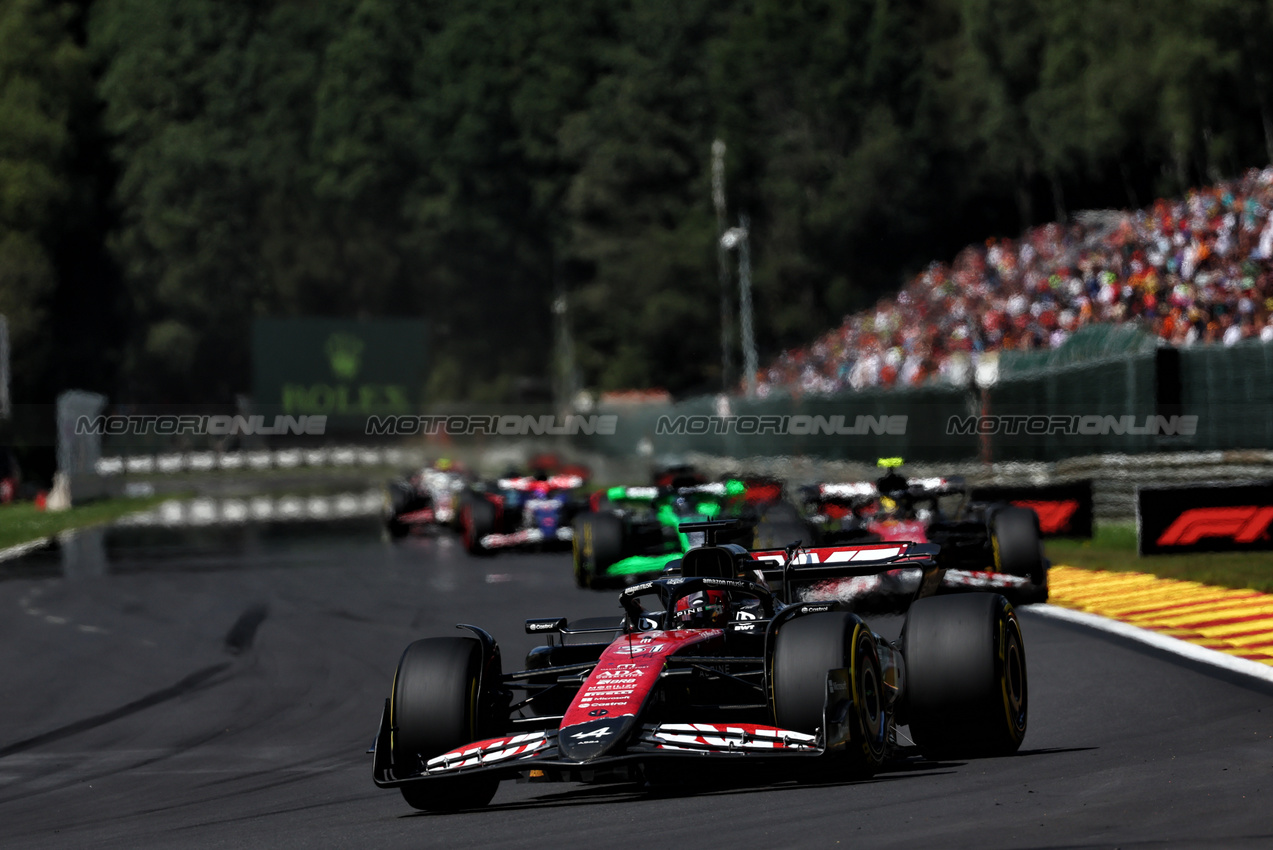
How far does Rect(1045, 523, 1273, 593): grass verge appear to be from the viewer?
1482cm

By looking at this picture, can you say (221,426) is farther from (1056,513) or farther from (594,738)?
(594,738)

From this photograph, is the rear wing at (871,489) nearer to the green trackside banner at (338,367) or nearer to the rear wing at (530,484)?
the rear wing at (530,484)

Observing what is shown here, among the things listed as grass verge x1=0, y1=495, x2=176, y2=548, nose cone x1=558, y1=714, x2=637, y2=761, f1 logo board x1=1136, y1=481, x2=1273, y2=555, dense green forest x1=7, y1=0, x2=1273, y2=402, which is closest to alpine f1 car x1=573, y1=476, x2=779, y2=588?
f1 logo board x1=1136, y1=481, x2=1273, y2=555

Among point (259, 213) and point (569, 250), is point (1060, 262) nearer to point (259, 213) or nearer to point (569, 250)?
point (569, 250)

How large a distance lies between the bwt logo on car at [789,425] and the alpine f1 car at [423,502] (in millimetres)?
7408

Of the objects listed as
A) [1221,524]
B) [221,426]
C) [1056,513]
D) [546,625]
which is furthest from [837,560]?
[221,426]

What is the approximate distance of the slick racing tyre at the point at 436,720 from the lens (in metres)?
7.14

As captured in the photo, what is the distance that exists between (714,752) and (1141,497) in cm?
1067

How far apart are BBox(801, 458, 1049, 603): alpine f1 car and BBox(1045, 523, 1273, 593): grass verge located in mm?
1996

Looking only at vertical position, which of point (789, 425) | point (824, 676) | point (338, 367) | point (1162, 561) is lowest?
point (1162, 561)

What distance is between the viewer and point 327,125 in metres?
92.4

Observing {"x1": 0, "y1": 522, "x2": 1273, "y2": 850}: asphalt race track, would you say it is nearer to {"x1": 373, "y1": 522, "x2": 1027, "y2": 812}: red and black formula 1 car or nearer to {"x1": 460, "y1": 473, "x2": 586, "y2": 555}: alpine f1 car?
{"x1": 373, "y1": 522, "x2": 1027, "y2": 812}: red and black formula 1 car

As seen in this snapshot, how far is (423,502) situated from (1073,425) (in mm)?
10684

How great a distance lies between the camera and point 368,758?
9008mm
